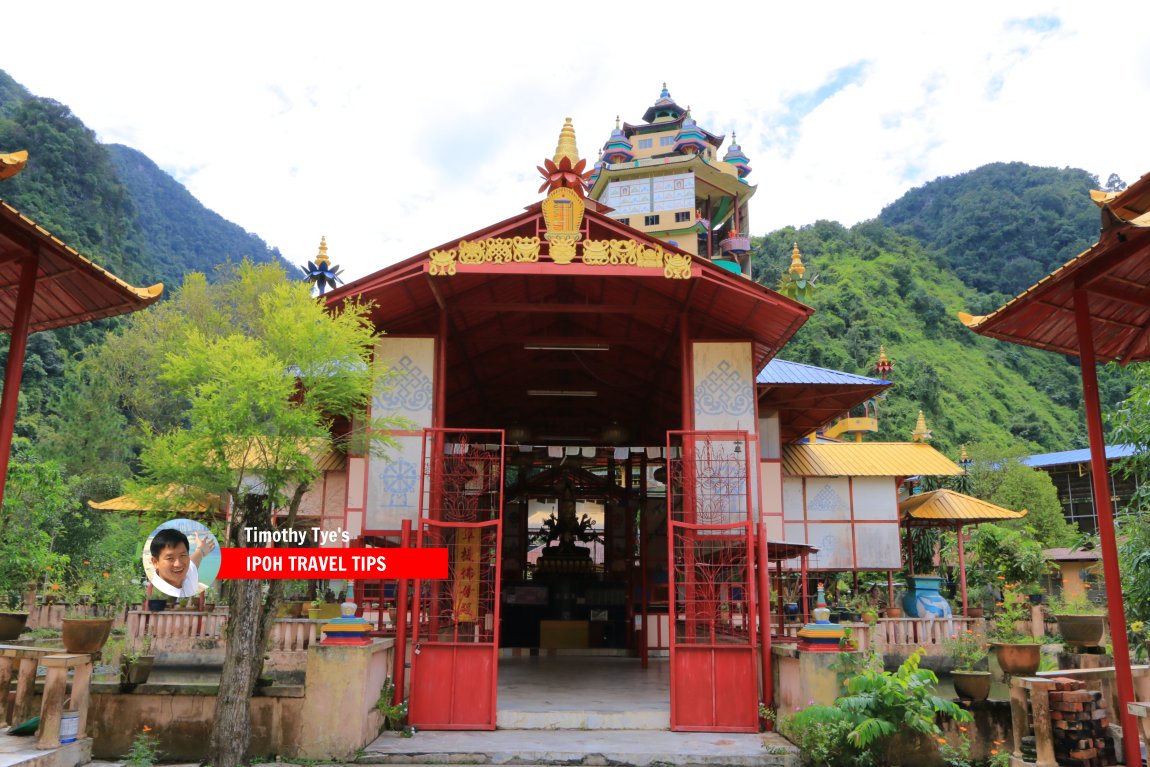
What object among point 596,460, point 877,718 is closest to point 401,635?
point 877,718

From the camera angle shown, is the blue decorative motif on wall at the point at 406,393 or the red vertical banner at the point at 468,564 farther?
the red vertical banner at the point at 468,564

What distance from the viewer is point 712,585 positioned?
1041 cm

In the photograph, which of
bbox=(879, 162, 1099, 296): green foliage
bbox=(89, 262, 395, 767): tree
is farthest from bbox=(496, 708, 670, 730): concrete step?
bbox=(879, 162, 1099, 296): green foliage

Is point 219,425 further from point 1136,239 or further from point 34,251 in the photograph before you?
point 1136,239

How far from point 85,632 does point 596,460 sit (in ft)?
34.8

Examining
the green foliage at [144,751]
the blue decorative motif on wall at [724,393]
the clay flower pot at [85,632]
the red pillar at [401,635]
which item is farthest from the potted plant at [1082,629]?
the clay flower pot at [85,632]

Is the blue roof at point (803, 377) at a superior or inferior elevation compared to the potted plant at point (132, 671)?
superior

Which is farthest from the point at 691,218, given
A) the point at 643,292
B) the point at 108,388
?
the point at 643,292

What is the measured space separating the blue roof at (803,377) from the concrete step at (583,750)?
21.9 feet

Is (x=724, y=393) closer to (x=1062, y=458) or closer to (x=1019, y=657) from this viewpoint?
(x=1019, y=657)

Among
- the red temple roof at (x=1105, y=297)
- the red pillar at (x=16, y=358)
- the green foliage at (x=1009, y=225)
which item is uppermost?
the green foliage at (x=1009, y=225)

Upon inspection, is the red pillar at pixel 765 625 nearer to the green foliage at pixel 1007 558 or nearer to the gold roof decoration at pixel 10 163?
the gold roof decoration at pixel 10 163

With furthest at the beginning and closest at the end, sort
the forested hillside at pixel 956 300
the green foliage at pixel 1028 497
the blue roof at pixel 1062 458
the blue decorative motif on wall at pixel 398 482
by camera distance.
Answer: the forested hillside at pixel 956 300 < the blue roof at pixel 1062 458 < the green foliage at pixel 1028 497 < the blue decorative motif on wall at pixel 398 482

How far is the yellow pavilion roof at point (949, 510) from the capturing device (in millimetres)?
18750
